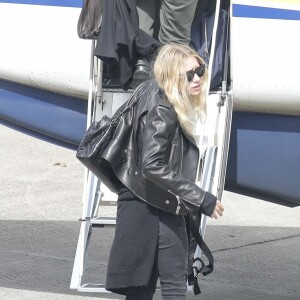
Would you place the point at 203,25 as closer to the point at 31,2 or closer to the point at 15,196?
the point at 31,2

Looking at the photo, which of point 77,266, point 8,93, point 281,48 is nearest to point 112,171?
point 77,266

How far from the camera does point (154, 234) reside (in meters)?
3.99

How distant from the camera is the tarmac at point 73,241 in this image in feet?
21.0

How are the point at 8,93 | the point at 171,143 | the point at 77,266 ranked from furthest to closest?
1. the point at 8,93
2. the point at 77,266
3. the point at 171,143

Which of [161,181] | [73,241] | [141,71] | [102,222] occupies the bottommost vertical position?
[73,241]

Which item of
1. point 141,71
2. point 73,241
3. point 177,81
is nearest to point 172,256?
point 177,81

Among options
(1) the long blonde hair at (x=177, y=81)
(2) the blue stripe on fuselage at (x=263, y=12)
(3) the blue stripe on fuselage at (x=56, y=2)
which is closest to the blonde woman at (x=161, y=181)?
(1) the long blonde hair at (x=177, y=81)

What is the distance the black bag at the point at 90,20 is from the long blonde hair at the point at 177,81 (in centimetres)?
81

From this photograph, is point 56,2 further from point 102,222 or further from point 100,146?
point 100,146

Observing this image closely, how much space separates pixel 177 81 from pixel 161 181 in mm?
428

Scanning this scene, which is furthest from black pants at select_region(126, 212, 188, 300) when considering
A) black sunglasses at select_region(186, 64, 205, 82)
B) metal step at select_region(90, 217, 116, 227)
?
metal step at select_region(90, 217, 116, 227)

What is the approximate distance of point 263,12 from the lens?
4.85 meters

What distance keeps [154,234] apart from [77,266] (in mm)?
853

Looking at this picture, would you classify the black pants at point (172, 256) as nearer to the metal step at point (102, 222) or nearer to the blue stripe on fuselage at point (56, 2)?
the metal step at point (102, 222)
